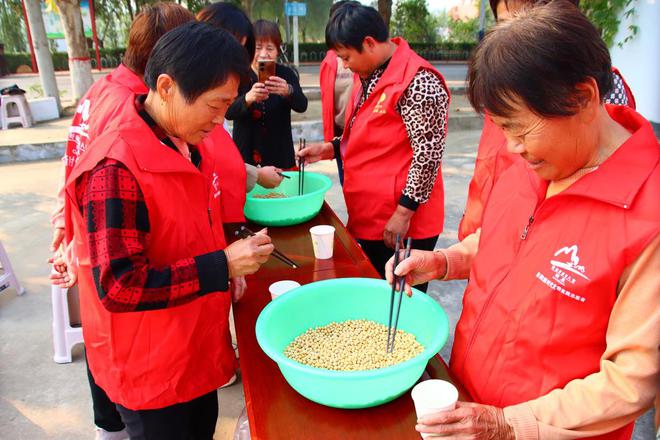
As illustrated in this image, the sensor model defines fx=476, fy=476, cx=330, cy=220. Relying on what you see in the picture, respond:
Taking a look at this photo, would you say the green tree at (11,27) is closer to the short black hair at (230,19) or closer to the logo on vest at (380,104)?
the short black hair at (230,19)

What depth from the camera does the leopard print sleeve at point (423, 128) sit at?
1.87m

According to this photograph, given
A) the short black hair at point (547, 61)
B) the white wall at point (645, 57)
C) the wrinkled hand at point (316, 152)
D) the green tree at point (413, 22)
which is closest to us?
the short black hair at point (547, 61)

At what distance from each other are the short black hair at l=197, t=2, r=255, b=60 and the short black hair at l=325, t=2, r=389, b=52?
43 cm

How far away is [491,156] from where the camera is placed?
6.02 feet

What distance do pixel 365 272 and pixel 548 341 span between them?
0.78 metres

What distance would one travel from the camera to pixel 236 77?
1.15 meters

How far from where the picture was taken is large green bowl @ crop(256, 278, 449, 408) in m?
0.95

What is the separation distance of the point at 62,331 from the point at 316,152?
5.38 feet

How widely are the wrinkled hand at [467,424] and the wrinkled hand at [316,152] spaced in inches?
61.5

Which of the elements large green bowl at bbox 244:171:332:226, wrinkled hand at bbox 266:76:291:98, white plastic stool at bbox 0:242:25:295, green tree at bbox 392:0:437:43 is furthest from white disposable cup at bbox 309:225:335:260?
green tree at bbox 392:0:437:43

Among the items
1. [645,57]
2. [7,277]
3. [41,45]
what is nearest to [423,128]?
[7,277]

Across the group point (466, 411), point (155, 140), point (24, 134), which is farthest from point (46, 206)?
point (466, 411)

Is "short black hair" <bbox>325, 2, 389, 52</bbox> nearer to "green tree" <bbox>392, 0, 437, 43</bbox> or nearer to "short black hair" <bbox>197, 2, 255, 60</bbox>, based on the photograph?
"short black hair" <bbox>197, 2, 255, 60</bbox>

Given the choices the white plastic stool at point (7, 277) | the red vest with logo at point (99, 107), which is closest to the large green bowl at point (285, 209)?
the red vest with logo at point (99, 107)
